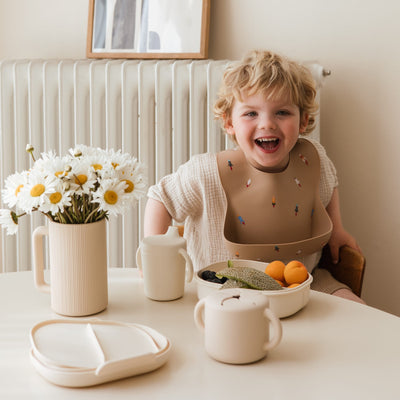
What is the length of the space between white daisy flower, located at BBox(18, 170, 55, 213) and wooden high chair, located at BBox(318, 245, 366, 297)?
2.68 feet

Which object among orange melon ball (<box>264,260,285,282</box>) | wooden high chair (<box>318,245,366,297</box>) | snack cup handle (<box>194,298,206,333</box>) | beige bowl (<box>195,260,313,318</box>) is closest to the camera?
snack cup handle (<box>194,298,206,333</box>)

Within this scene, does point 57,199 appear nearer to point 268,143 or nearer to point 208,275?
point 208,275

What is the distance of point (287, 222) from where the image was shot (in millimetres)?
1488

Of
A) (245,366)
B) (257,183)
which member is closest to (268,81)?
(257,183)

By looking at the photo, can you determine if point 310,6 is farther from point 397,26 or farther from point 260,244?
point 260,244

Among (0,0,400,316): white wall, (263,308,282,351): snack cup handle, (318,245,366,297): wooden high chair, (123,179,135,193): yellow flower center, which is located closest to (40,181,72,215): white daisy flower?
(123,179,135,193): yellow flower center

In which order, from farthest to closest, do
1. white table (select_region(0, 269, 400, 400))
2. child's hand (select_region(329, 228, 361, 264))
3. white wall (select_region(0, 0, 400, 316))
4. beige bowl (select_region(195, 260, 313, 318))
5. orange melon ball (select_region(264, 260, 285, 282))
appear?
1. white wall (select_region(0, 0, 400, 316))
2. child's hand (select_region(329, 228, 361, 264))
3. orange melon ball (select_region(264, 260, 285, 282))
4. beige bowl (select_region(195, 260, 313, 318))
5. white table (select_region(0, 269, 400, 400))

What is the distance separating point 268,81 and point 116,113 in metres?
0.73

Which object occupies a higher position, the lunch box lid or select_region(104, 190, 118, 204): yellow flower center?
select_region(104, 190, 118, 204): yellow flower center

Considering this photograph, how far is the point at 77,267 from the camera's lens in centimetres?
96

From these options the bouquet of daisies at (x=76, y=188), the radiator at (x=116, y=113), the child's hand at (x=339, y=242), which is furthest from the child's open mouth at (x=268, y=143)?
the bouquet of daisies at (x=76, y=188)

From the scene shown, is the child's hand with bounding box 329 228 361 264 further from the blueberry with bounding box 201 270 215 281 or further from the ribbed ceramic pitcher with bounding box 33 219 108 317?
the ribbed ceramic pitcher with bounding box 33 219 108 317

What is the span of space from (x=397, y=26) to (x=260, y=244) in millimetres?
914

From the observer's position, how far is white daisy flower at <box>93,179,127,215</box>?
0.91 metres
